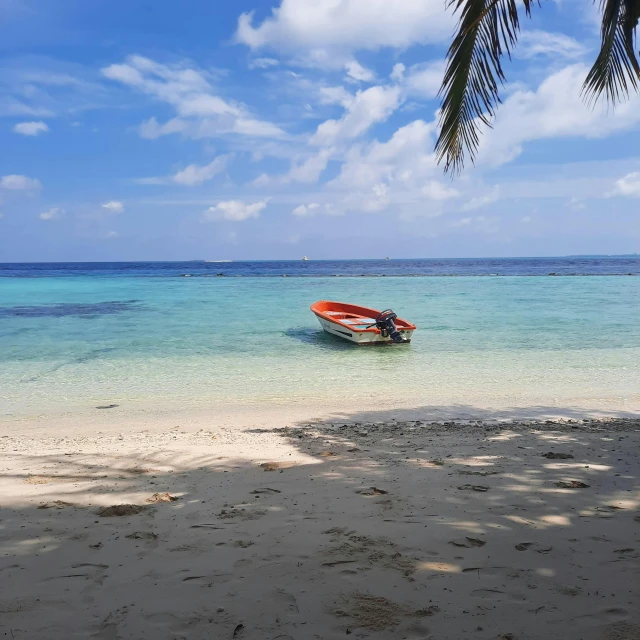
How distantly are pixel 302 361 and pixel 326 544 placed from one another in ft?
29.8

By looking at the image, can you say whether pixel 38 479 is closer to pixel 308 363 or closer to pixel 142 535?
pixel 142 535

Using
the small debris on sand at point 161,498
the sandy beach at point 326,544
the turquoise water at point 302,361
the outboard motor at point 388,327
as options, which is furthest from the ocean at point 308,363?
the small debris on sand at point 161,498

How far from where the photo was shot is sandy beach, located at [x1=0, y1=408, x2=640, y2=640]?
90.0 inches

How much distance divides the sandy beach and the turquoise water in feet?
12.2

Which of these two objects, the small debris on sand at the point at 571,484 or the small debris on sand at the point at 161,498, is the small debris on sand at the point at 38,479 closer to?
the small debris on sand at the point at 161,498

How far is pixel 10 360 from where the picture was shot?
12125 millimetres

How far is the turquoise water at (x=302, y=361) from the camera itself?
8.81m

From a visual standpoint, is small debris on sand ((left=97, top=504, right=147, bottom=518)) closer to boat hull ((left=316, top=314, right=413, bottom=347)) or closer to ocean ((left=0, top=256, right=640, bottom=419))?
ocean ((left=0, top=256, right=640, bottom=419))

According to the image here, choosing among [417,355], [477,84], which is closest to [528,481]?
[477,84]

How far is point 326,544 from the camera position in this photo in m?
2.97

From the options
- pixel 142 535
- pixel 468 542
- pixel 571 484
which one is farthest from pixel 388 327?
pixel 142 535

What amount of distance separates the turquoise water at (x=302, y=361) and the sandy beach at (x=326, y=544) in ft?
12.2

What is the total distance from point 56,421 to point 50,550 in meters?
5.07

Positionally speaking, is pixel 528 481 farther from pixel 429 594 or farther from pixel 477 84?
pixel 477 84
